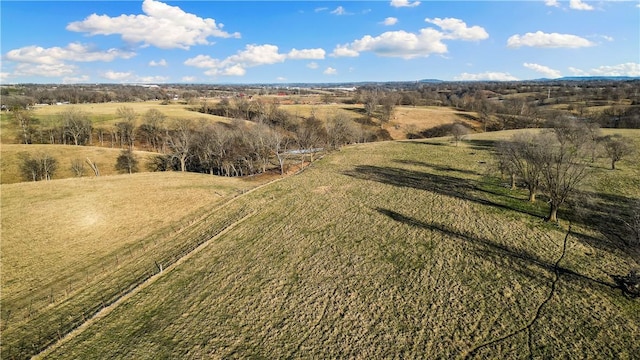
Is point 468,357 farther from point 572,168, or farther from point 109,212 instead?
point 109,212

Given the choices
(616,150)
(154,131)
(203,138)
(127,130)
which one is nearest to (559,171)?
(616,150)

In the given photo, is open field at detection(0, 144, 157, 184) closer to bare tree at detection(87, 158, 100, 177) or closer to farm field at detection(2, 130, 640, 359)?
bare tree at detection(87, 158, 100, 177)

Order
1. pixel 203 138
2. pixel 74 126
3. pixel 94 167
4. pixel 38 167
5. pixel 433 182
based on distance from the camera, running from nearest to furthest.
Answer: pixel 433 182 → pixel 38 167 → pixel 94 167 → pixel 203 138 → pixel 74 126

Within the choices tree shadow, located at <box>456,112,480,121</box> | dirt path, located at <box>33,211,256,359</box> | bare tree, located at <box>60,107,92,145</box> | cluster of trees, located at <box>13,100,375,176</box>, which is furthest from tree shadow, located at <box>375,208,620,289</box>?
tree shadow, located at <box>456,112,480,121</box>

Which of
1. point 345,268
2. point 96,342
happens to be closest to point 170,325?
point 96,342

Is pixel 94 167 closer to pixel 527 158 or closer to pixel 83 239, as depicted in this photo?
pixel 83 239
